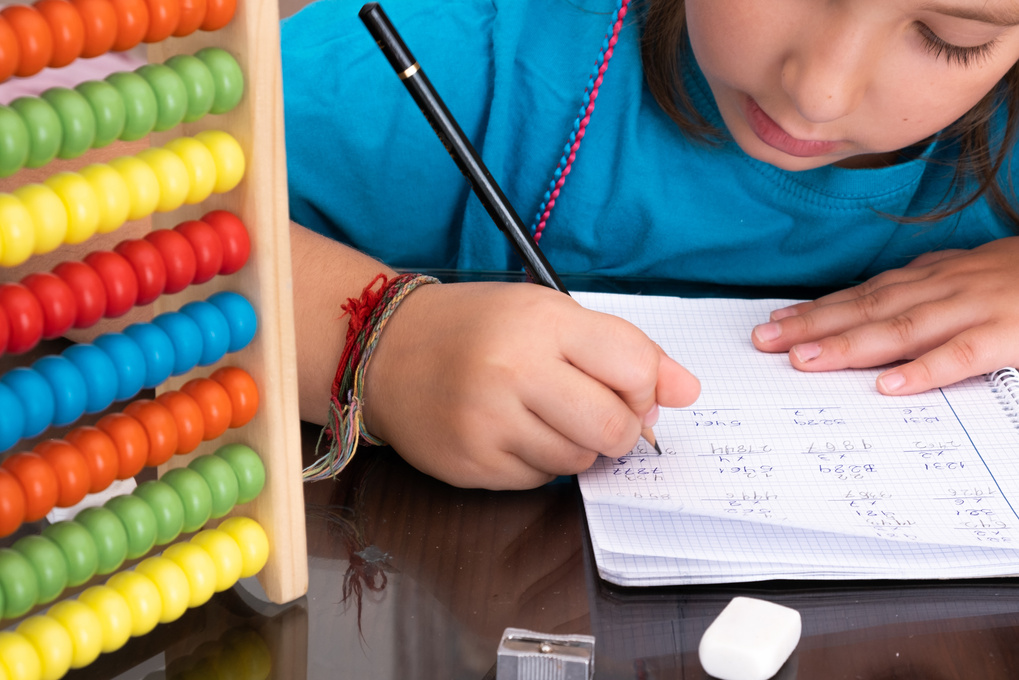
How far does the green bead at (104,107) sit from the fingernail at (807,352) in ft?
1.58

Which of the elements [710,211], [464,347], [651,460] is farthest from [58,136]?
[710,211]

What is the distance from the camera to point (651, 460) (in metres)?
0.55

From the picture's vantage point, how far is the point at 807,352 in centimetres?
66

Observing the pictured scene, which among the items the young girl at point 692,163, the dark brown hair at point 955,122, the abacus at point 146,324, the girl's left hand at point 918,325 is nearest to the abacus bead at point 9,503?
the abacus at point 146,324

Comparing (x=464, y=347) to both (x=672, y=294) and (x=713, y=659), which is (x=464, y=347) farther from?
(x=672, y=294)

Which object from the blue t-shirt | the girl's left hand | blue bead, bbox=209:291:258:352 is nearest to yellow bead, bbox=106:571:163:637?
blue bead, bbox=209:291:258:352

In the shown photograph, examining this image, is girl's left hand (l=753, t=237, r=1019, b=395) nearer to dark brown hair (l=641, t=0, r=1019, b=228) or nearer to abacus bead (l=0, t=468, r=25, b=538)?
dark brown hair (l=641, t=0, r=1019, b=228)

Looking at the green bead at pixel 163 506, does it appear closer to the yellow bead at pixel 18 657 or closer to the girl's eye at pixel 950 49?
the yellow bead at pixel 18 657

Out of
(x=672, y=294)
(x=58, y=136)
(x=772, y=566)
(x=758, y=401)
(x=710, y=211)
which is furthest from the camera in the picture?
(x=710, y=211)

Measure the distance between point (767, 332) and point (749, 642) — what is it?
13.1 inches

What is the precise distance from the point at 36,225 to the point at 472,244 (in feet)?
2.06

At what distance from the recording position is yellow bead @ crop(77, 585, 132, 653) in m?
0.36

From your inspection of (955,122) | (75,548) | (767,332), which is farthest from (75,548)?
(955,122)

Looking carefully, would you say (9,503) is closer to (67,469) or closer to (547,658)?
(67,469)
